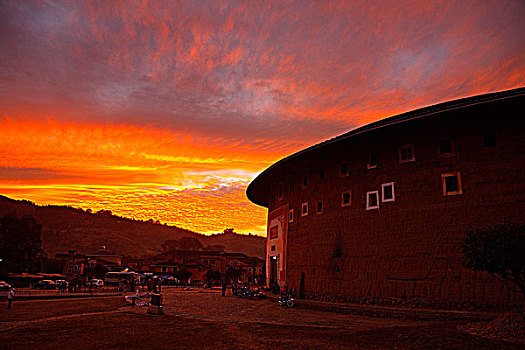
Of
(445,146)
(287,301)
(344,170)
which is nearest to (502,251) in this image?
(445,146)

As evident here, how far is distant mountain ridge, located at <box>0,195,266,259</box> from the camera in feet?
441

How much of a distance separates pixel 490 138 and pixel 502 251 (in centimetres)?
883

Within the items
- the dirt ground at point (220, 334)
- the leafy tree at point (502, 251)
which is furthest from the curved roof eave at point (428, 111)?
the dirt ground at point (220, 334)

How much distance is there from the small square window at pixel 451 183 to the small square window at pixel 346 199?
5.65 meters

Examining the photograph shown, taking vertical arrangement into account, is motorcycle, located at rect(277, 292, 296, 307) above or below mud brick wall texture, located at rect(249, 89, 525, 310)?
below

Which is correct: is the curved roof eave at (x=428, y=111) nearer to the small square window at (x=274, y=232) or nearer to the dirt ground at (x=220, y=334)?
the small square window at (x=274, y=232)

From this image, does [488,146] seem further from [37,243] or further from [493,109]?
[37,243]

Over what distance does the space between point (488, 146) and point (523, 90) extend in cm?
313

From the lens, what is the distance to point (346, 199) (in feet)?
78.0

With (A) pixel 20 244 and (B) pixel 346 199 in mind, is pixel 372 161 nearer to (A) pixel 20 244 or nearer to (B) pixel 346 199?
(B) pixel 346 199

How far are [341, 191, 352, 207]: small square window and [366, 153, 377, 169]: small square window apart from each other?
2.07 meters

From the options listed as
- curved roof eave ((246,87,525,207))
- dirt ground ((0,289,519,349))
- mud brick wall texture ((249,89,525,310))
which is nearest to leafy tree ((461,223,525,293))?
dirt ground ((0,289,519,349))

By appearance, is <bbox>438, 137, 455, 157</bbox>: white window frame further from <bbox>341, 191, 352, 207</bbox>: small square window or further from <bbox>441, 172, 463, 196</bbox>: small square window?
<bbox>341, 191, 352, 207</bbox>: small square window

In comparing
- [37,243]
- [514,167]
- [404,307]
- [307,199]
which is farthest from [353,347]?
[37,243]
